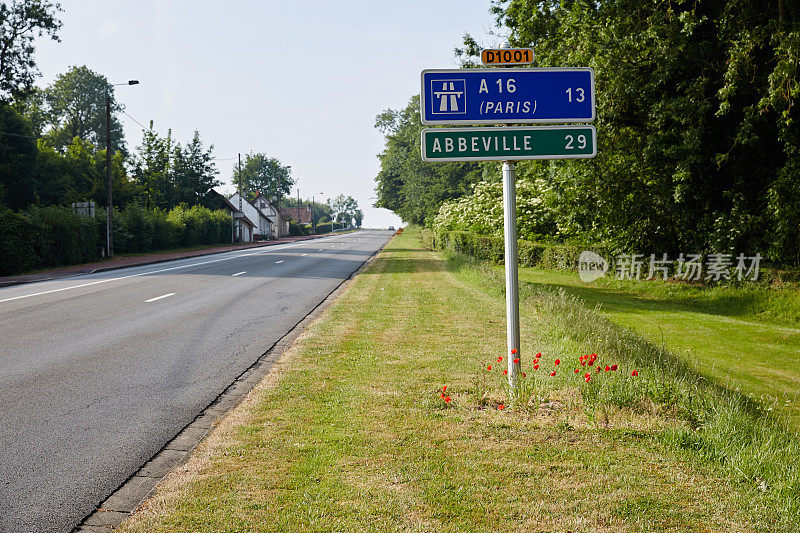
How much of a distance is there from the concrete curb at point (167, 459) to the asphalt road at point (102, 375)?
3.4 inches

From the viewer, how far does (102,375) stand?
7133mm

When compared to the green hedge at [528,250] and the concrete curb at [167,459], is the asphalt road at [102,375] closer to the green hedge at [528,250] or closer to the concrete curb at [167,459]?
the concrete curb at [167,459]

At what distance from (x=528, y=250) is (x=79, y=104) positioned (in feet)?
250

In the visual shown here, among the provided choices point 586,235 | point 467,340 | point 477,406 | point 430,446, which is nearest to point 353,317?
point 467,340

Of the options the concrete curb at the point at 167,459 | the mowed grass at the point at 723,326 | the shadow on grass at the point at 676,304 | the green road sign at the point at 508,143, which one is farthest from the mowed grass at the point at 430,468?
the shadow on grass at the point at 676,304

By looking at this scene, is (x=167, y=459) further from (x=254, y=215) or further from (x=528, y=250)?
(x=254, y=215)

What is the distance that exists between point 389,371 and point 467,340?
7.13ft

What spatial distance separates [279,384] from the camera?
6.44 metres

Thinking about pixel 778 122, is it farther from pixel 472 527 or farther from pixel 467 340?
pixel 472 527

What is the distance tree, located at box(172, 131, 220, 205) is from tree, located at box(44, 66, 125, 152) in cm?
1948

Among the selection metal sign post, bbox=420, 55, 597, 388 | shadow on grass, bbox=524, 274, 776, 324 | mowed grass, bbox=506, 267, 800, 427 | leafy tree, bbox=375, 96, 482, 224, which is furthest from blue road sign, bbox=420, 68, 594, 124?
leafy tree, bbox=375, 96, 482, 224

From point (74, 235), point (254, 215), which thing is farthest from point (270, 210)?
point (74, 235)

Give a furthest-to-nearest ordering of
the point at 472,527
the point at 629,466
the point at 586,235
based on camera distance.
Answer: the point at 586,235
the point at 629,466
the point at 472,527

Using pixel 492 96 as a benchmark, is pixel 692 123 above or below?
above
